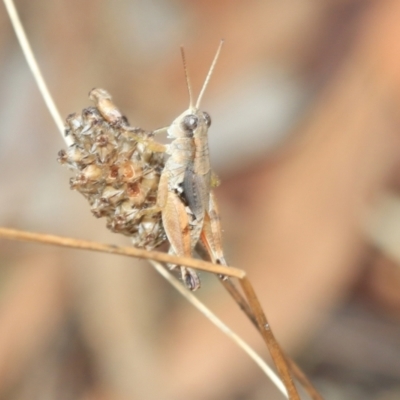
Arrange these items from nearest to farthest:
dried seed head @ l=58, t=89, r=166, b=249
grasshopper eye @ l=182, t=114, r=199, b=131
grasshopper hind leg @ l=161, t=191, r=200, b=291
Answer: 1. dried seed head @ l=58, t=89, r=166, b=249
2. grasshopper hind leg @ l=161, t=191, r=200, b=291
3. grasshopper eye @ l=182, t=114, r=199, b=131

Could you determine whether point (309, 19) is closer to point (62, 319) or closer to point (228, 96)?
point (228, 96)

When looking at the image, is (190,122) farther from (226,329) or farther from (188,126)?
(226,329)

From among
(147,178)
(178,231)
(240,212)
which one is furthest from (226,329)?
(240,212)

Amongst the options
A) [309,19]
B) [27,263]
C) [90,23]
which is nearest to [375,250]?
[309,19]

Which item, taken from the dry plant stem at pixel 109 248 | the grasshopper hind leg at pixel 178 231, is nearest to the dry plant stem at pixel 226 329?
the grasshopper hind leg at pixel 178 231

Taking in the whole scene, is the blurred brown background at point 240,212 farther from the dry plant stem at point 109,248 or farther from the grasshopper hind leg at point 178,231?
the dry plant stem at point 109,248

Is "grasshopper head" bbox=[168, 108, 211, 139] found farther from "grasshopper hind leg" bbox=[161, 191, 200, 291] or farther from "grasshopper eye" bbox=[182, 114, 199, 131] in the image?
"grasshopper hind leg" bbox=[161, 191, 200, 291]

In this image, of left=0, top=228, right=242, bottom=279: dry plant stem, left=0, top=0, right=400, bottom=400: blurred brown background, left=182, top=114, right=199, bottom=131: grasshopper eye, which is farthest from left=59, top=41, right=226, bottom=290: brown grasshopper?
left=0, top=0, right=400, bottom=400: blurred brown background
